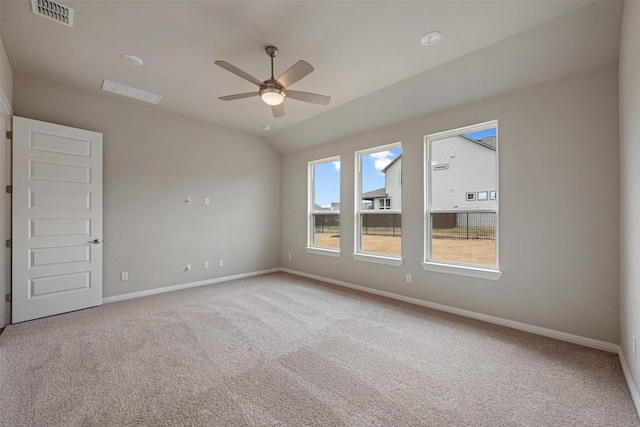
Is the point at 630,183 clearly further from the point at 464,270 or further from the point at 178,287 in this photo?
the point at 178,287

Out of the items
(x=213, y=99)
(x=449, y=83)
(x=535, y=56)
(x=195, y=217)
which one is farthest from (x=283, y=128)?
(x=535, y=56)

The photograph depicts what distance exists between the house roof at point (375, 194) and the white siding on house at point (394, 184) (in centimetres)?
8

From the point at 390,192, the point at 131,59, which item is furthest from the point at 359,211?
the point at 131,59

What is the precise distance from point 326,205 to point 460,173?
263cm

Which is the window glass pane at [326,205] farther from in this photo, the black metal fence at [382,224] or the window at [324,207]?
the black metal fence at [382,224]

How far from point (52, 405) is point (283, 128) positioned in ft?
15.9

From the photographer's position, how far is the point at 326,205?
18.5ft

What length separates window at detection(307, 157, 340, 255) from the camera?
539cm

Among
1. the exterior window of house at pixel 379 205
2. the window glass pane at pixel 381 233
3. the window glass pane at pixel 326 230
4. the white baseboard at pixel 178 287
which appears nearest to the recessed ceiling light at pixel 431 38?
the exterior window of house at pixel 379 205

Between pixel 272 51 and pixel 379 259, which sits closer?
pixel 272 51

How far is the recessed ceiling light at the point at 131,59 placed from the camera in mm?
2992

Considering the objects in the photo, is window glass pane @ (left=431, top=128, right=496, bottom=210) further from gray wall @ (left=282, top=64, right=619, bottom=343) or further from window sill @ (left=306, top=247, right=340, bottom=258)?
window sill @ (left=306, top=247, right=340, bottom=258)

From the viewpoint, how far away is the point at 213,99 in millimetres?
4121

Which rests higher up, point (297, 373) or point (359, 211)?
point (359, 211)
